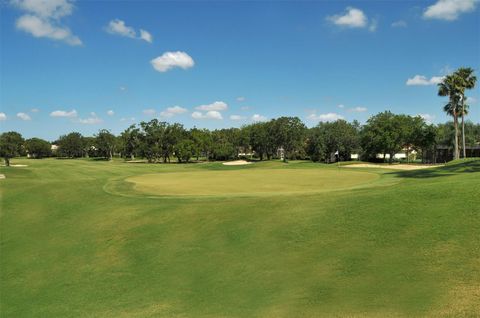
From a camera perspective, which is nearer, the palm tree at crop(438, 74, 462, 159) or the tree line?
the palm tree at crop(438, 74, 462, 159)

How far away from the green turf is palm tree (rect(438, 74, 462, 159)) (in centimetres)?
5796

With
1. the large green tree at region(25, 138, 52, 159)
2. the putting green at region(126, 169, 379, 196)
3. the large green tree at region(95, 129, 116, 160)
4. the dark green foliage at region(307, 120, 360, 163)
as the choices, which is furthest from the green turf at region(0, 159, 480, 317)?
the large green tree at region(25, 138, 52, 159)

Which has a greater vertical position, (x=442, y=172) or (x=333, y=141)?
(x=333, y=141)

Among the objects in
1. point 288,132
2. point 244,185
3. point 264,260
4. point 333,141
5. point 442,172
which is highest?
point 288,132

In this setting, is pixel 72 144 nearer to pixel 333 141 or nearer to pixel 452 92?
pixel 333 141

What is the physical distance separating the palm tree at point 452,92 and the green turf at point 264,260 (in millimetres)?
57955

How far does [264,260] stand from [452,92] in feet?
219

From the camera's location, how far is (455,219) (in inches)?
505

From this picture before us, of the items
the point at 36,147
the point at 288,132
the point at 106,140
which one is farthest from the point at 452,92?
the point at 36,147

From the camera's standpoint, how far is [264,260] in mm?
12773

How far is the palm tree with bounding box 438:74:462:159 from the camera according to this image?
6488 centimetres

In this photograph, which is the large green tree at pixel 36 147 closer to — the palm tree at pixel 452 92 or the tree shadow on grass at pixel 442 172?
the palm tree at pixel 452 92

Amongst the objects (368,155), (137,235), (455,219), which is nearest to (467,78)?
(368,155)

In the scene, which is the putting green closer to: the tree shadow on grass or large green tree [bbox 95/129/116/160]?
the tree shadow on grass
